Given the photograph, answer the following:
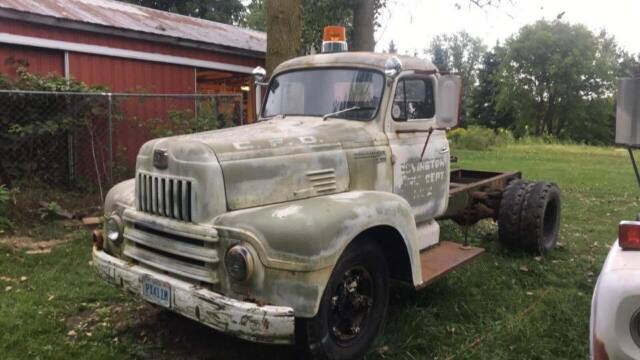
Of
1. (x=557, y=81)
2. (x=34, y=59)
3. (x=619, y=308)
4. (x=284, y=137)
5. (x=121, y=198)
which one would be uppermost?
(x=557, y=81)

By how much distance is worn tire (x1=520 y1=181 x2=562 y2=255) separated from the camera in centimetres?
621

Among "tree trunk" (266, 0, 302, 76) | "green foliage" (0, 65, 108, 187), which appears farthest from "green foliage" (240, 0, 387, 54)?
"green foliage" (0, 65, 108, 187)

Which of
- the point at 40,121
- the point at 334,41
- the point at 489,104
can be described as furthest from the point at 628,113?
the point at 489,104

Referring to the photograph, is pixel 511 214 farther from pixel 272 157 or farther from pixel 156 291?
pixel 156 291

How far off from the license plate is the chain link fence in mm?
5181

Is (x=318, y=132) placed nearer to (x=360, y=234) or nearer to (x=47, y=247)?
(x=360, y=234)

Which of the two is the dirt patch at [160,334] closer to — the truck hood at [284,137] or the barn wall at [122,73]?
the truck hood at [284,137]

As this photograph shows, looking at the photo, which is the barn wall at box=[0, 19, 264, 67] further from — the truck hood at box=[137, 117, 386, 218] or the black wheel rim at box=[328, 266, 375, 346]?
the black wheel rim at box=[328, 266, 375, 346]

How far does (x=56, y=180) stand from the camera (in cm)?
909

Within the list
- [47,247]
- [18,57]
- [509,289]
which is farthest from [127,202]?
[18,57]

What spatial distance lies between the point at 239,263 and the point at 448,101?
7.40 ft

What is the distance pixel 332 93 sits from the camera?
192 inches

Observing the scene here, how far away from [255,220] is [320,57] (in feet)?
7.06

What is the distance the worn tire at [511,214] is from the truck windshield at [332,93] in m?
2.50
